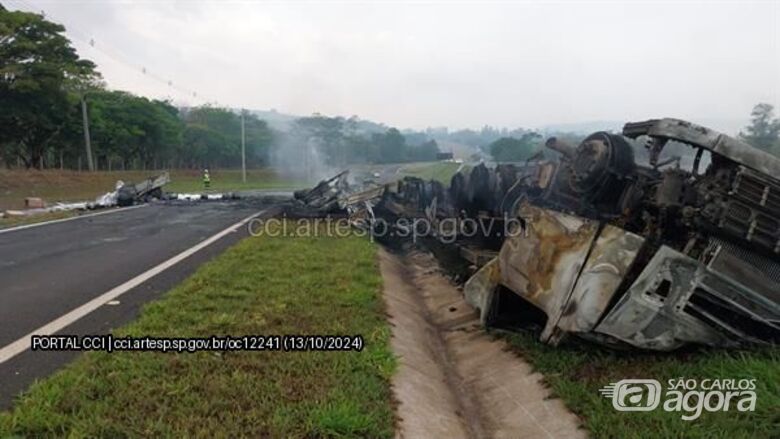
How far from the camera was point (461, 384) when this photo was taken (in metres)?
5.14

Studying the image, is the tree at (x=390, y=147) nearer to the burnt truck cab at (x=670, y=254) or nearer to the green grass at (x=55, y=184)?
the green grass at (x=55, y=184)

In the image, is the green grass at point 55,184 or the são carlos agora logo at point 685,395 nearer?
the são carlos agora logo at point 685,395

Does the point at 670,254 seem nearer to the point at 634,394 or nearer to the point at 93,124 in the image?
the point at 634,394

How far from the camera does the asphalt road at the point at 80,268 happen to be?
4.57 m

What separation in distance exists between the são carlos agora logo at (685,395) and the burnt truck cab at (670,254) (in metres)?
0.33

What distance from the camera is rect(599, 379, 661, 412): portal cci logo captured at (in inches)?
151

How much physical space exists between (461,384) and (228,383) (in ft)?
7.39

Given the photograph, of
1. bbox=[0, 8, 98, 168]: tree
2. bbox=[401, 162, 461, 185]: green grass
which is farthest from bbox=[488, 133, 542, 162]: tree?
bbox=[0, 8, 98, 168]: tree

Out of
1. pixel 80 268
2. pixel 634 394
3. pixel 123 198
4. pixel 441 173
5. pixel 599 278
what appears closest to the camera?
pixel 634 394

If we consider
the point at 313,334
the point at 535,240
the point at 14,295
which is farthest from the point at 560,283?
the point at 14,295

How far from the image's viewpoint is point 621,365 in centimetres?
443

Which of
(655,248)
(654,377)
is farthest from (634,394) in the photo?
(655,248)

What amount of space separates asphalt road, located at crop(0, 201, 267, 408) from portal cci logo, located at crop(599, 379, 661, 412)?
3746mm

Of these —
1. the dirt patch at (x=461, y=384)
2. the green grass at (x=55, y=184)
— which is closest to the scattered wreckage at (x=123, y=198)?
the green grass at (x=55, y=184)
